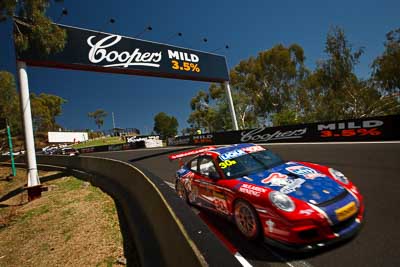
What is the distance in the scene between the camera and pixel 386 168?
655 cm

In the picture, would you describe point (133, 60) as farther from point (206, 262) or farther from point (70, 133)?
point (70, 133)

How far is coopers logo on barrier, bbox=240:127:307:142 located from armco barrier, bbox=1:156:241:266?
11308mm

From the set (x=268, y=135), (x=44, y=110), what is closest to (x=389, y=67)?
(x=268, y=135)

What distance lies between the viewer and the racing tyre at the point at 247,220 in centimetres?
354

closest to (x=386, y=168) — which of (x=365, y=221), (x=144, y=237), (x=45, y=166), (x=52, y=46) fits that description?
(x=365, y=221)

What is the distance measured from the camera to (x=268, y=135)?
678 inches

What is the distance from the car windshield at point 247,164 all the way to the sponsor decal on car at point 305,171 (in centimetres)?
37

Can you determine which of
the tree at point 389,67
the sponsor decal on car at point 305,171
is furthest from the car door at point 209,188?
the tree at point 389,67

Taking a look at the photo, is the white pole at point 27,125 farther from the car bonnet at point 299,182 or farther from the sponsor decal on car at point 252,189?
the car bonnet at point 299,182

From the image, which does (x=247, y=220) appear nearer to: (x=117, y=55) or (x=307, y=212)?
(x=307, y=212)

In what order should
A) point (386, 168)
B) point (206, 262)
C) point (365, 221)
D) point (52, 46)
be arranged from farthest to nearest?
point (52, 46) < point (386, 168) < point (365, 221) < point (206, 262)

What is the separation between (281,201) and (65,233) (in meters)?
4.95

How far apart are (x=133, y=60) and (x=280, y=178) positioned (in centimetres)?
1481

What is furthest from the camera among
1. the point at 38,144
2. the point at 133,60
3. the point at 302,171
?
the point at 38,144
